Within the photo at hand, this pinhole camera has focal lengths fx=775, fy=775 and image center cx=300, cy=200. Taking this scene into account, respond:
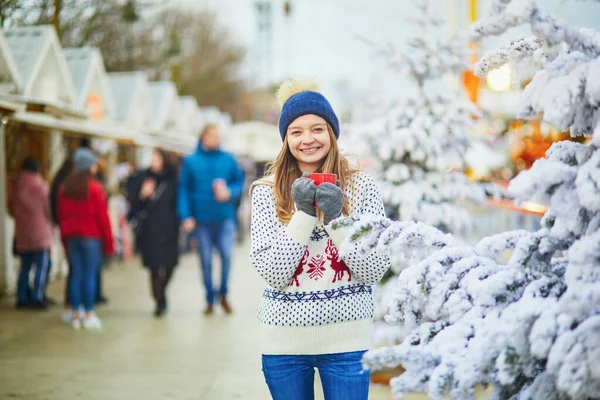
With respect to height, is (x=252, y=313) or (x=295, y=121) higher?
(x=295, y=121)

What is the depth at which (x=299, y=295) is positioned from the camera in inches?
111

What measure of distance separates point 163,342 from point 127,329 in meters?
0.88

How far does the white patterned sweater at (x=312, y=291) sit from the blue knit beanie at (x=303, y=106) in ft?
1.32

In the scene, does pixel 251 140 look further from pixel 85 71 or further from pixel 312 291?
pixel 312 291

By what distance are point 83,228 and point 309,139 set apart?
Result: 595cm

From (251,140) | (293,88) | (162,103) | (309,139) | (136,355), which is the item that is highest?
(162,103)

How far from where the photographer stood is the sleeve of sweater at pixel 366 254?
2.71 m

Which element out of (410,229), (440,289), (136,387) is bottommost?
(136,387)

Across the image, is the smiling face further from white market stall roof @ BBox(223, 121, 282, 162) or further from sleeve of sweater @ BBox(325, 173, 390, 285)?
white market stall roof @ BBox(223, 121, 282, 162)

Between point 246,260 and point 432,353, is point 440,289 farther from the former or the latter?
point 246,260

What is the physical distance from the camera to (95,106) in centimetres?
1547

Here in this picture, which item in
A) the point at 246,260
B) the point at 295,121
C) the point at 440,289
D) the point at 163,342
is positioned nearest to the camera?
the point at 440,289

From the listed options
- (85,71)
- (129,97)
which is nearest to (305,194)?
(85,71)

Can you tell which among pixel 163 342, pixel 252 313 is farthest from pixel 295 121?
pixel 252 313
